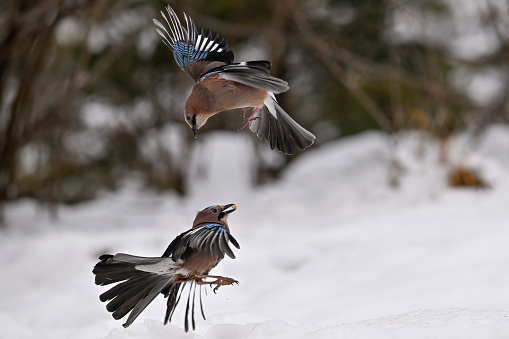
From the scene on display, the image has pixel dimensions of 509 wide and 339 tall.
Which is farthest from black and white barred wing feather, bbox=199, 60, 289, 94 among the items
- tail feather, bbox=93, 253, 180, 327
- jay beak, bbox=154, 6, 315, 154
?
tail feather, bbox=93, 253, 180, 327

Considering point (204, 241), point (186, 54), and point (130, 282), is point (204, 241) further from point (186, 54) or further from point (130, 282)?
point (186, 54)

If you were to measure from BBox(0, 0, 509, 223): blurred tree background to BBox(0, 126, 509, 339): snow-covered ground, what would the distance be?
43 cm

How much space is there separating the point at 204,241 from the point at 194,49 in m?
0.79

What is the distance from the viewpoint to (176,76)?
7.75m

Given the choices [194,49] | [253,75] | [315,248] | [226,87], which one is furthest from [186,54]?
[315,248]

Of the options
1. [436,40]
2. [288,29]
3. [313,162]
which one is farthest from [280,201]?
[436,40]

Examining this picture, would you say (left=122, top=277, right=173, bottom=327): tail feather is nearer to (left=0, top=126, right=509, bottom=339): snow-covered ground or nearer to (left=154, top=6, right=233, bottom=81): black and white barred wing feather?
(left=0, top=126, right=509, bottom=339): snow-covered ground

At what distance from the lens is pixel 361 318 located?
3.16 m

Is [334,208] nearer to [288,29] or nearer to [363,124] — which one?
[288,29]

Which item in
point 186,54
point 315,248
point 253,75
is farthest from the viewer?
point 315,248

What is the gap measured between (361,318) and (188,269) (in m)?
1.15

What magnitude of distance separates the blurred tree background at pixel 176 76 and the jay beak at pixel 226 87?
352 cm

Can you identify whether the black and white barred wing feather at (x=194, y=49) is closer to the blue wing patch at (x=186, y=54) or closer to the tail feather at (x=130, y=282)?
the blue wing patch at (x=186, y=54)

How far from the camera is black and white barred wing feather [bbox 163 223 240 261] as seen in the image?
2164 millimetres
